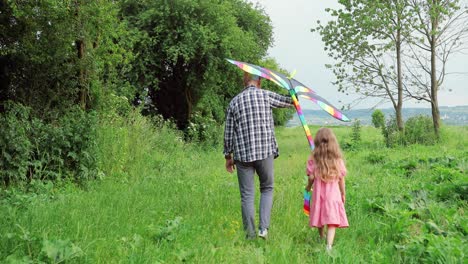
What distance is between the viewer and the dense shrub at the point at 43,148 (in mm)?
7781

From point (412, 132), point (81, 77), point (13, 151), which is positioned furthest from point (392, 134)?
point (13, 151)

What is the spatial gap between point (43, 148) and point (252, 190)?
4744mm

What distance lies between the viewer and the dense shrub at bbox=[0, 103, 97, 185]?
7781 millimetres

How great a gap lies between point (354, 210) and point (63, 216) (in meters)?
4.01

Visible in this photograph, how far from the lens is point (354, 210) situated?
6.70 m

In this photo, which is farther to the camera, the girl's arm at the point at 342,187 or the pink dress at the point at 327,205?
the girl's arm at the point at 342,187

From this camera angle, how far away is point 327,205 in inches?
208

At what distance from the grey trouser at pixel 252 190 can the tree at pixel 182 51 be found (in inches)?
526

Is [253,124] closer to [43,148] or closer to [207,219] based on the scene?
[207,219]

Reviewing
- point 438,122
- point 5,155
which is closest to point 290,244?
point 5,155

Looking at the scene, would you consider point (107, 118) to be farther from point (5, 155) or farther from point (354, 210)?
point (354, 210)

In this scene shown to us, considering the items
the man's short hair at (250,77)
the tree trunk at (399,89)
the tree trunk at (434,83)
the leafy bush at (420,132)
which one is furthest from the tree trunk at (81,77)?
the tree trunk at (434,83)

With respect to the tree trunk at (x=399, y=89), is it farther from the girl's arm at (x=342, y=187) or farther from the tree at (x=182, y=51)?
the girl's arm at (x=342, y=187)

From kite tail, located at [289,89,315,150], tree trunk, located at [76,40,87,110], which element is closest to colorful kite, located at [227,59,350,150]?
kite tail, located at [289,89,315,150]
